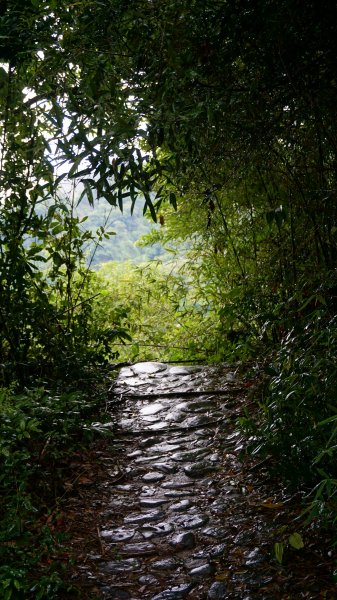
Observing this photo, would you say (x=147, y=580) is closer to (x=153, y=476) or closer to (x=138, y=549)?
(x=138, y=549)

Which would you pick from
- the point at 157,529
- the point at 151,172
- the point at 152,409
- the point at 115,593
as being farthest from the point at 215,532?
the point at 152,409

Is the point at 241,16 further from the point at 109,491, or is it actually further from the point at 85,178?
the point at 109,491

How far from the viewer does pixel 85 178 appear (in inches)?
108

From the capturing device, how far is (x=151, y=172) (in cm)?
296

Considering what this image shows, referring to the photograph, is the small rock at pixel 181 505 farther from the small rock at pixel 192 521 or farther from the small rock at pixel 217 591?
the small rock at pixel 217 591

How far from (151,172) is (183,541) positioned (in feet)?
5.56

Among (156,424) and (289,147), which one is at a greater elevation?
(289,147)

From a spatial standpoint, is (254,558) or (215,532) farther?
(215,532)

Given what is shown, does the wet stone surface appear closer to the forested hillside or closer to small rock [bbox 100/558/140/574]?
small rock [bbox 100/558/140/574]

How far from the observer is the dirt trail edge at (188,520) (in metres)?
2.42

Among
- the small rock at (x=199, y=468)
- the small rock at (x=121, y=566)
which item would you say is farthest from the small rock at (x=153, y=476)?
the small rock at (x=121, y=566)

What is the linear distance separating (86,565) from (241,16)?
2665 millimetres

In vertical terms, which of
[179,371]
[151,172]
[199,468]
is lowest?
[199,468]

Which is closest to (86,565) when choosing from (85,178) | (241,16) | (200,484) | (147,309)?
(200,484)
